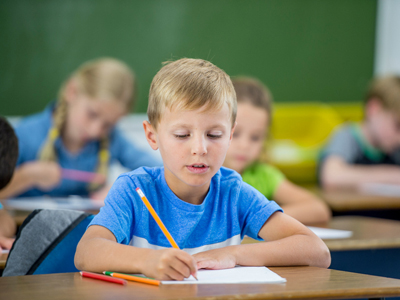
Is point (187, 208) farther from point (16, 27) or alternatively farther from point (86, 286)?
point (16, 27)

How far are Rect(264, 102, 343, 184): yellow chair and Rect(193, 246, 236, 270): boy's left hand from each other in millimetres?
2536

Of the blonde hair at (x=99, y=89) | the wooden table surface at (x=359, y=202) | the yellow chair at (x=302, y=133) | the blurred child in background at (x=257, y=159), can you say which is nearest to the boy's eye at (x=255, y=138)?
the blurred child in background at (x=257, y=159)

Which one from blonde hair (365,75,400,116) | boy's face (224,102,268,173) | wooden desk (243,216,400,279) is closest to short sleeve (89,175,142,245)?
wooden desk (243,216,400,279)

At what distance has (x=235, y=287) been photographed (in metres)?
0.83

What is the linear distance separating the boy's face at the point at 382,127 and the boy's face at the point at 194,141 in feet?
7.09

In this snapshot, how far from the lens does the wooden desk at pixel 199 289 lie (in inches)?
30.7

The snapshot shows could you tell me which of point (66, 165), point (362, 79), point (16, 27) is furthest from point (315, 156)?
point (16, 27)

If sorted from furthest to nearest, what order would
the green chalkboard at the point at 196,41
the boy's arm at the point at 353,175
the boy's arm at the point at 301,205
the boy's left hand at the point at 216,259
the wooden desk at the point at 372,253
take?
the green chalkboard at the point at 196,41
the boy's arm at the point at 353,175
the boy's arm at the point at 301,205
the wooden desk at the point at 372,253
the boy's left hand at the point at 216,259

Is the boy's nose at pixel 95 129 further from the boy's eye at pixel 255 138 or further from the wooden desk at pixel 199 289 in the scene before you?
the wooden desk at pixel 199 289

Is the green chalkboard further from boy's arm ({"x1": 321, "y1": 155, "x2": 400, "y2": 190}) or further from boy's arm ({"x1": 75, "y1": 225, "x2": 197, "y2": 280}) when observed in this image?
boy's arm ({"x1": 75, "y1": 225, "x2": 197, "y2": 280})

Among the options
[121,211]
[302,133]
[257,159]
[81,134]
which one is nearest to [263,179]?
[257,159]

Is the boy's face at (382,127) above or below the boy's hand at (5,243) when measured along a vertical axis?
above

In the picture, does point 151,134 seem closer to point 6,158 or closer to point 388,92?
point 6,158

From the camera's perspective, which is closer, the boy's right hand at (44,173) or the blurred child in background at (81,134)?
the boy's right hand at (44,173)
